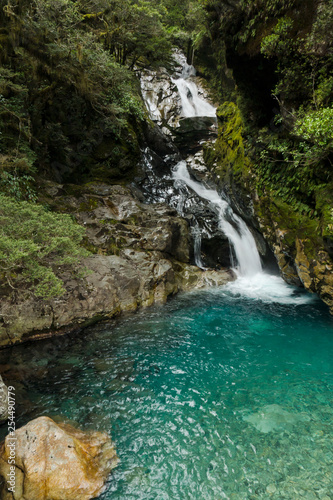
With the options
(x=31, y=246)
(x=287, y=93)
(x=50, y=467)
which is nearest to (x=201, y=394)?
(x=50, y=467)

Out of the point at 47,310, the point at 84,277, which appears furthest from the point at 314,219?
the point at 47,310

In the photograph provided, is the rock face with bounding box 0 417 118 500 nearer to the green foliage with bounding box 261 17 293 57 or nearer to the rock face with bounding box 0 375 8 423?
the rock face with bounding box 0 375 8 423

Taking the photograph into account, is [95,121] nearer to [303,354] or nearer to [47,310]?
[47,310]

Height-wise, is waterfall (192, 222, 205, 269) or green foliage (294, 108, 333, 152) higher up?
green foliage (294, 108, 333, 152)

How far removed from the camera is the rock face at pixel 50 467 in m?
3.46

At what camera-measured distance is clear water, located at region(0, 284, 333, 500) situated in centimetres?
394

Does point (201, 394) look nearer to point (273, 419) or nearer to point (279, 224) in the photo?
point (273, 419)

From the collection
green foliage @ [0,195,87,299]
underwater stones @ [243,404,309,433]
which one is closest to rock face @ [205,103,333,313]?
underwater stones @ [243,404,309,433]

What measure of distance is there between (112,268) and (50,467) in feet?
23.2

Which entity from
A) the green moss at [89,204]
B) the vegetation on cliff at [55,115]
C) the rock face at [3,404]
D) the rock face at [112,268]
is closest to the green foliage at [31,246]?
the vegetation on cliff at [55,115]

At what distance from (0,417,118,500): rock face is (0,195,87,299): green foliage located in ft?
12.1

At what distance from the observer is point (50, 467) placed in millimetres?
3582

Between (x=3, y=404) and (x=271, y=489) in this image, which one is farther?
(x=3, y=404)

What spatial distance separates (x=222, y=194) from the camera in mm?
17797
